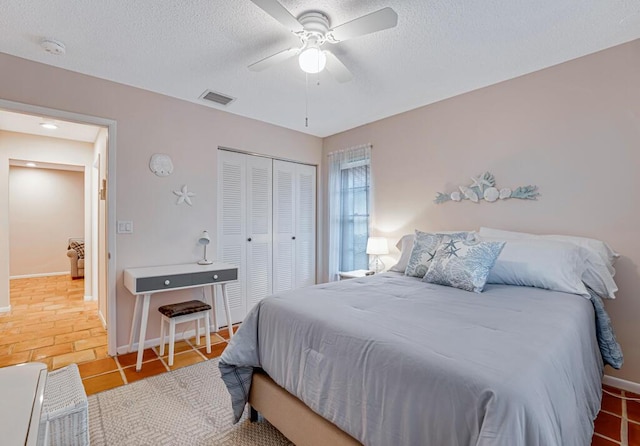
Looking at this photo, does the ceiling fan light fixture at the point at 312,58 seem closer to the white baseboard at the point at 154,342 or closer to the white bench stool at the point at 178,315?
the white bench stool at the point at 178,315

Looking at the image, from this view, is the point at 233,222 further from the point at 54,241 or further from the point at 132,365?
the point at 54,241

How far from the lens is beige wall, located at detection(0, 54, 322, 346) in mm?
2498

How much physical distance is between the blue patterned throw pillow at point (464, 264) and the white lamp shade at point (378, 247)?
46.1 inches

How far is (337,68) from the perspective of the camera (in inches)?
83.7

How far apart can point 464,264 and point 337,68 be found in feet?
5.17

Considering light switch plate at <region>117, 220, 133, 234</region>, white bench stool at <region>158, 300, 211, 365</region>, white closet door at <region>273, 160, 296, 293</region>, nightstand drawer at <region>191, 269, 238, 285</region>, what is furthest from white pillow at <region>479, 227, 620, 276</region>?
light switch plate at <region>117, 220, 133, 234</region>

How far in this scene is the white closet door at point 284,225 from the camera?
4043 mm

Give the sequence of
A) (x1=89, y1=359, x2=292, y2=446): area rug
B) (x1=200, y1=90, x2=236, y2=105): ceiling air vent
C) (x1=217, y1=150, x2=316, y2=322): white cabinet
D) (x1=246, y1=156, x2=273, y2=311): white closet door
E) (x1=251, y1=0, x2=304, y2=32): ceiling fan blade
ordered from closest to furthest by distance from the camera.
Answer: (x1=251, y1=0, x2=304, y2=32): ceiling fan blade, (x1=89, y1=359, x2=292, y2=446): area rug, (x1=200, y1=90, x2=236, y2=105): ceiling air vent, (x1=217, y1=150, x2=316, y2=322): white cabinet, (x1=246, y1=156, x2=273, y2=311): white closet door

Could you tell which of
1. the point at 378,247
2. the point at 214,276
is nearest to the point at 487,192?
the point at 378,247

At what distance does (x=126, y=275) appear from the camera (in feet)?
9.03

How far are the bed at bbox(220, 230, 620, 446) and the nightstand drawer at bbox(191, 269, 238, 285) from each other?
1.22m

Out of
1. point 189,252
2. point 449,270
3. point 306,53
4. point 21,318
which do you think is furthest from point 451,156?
point 21,318

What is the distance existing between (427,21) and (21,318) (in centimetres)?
515

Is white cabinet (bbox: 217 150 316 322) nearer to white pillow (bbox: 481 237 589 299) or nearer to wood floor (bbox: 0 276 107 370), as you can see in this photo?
wood floor (bbox: 0 276 107 370)
